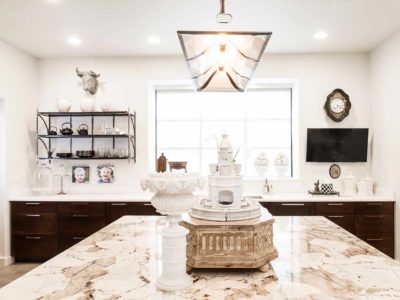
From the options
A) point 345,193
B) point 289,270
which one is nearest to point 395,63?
point 345,193

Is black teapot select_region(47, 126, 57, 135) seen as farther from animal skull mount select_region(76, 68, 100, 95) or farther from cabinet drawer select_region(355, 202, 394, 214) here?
cabinet drawer select_region(355, 202, 394, 214)

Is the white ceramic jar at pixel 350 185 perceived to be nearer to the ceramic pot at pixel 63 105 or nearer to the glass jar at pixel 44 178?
the ceramic pot at pixel 63 105

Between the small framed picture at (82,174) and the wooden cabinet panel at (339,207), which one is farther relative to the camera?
the small framed picture at (82,174)

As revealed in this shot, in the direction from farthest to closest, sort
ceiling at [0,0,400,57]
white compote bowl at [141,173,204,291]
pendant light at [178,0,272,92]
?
ceiling at [0,0,400,57] < pendant light at [178,0,272,92] < white compote bowl at [141,173,204,291]

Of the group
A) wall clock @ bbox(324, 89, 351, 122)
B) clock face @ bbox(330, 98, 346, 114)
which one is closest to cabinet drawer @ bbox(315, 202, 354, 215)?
wall clock @ bbox(324, 89, 351, 122)

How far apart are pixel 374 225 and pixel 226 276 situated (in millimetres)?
3625

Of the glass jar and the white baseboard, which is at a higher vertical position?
the glass jar

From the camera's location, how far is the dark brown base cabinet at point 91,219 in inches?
175

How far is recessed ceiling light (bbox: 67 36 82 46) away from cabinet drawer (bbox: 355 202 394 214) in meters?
4.05

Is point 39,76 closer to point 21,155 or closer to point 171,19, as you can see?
point 21,155

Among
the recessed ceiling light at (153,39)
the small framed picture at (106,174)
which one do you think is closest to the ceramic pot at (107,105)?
the small framed picture at (106,174)

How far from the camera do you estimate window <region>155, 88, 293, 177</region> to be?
17.8 feet

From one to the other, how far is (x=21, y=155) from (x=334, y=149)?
14.4ft

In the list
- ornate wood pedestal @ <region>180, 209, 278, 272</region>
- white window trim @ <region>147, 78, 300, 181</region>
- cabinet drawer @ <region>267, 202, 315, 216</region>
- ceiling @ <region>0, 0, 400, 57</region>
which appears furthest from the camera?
white window trim @ <region>147, 78, 300, 181</region>
